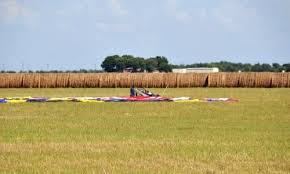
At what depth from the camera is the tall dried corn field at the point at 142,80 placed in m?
60.5

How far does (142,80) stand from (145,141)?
4806 centimetres

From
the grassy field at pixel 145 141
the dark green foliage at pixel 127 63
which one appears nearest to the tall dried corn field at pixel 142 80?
the grassy field at pixel 145 141

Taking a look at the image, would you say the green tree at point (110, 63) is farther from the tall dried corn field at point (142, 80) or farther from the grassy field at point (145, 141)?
the grassy field at point (145, 141)

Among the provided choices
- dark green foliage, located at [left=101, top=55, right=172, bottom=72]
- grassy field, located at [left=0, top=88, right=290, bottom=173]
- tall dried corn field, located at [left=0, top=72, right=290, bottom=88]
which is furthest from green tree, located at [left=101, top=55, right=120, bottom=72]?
grassy field, located at [left=0, top=88, right=290, bottom=173]

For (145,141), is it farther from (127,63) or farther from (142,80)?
(127,63)

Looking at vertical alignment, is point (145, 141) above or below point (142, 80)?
above

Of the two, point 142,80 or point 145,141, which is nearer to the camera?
point 145,141

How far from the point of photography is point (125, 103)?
2855cm

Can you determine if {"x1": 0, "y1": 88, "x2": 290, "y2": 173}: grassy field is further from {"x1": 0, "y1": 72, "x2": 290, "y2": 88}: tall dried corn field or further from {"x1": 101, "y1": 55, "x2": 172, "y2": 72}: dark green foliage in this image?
{"x1": 101, "y1": 55, "x2": 172, "y2": 72}: dark green foliage

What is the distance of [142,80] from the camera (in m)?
62.3

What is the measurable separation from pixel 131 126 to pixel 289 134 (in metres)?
4.19

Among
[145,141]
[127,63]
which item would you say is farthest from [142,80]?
[127,63]

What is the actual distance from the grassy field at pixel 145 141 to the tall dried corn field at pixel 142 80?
3731 cm

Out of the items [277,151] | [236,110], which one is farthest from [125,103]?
[277,151]
